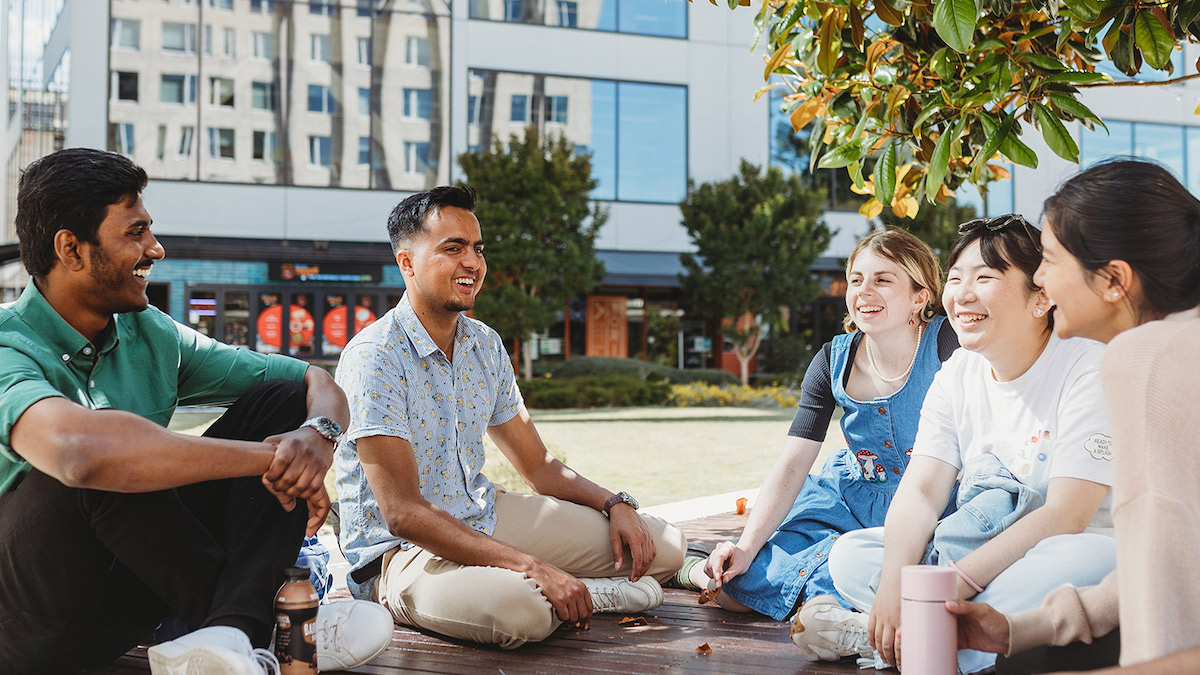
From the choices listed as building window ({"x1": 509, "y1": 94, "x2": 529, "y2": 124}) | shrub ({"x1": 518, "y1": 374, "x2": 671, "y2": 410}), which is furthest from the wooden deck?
building window ({"x1": 509, "y1": 94, "x2": 529, "y2": 124})

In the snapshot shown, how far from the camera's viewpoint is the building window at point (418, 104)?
76.7 feet

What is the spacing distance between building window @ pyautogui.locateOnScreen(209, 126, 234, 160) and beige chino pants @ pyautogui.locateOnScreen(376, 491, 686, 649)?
20.3 metres

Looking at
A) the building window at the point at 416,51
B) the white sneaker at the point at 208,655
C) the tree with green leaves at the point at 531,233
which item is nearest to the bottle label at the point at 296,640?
the white sneaker at the point at 208,655

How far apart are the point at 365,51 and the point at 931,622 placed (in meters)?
22.9

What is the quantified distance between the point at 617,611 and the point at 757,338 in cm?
1945

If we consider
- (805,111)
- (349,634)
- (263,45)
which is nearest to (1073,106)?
(805,111)

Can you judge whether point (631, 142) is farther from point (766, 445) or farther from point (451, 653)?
point (451, 653)

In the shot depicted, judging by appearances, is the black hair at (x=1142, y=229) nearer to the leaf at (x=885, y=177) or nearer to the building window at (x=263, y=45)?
the leaf at (x=885, y=177)

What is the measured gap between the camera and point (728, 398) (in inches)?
809

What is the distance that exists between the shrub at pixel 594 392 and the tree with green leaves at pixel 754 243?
116 inches

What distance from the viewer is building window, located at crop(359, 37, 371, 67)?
23.2m

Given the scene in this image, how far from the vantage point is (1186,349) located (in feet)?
5.63

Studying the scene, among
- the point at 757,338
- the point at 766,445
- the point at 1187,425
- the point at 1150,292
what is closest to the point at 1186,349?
the point at 1187,425

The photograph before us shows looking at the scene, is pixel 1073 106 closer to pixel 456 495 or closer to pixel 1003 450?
pixel 1003 450
